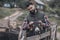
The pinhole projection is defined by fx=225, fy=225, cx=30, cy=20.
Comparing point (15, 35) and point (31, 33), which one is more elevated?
point (31, 33)

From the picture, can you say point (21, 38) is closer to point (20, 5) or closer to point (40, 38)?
point (40, 38)

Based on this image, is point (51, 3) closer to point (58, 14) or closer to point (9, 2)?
point (58, 14)

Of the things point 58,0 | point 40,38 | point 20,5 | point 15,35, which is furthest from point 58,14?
point 40,38

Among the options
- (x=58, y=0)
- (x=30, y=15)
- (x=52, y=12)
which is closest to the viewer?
(x=30, y=15)

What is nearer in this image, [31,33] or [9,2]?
[31,33]

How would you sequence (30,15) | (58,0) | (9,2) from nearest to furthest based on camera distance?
(30,15), (58,0), (9,2)

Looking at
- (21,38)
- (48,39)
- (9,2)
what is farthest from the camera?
(9,2)

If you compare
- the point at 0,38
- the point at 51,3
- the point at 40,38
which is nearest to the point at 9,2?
the point at 51,3

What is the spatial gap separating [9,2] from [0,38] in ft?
71.2

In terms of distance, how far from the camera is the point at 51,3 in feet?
82.1

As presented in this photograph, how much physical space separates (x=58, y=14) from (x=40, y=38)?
19.5 meters

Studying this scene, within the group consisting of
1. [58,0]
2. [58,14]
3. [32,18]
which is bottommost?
[58,14]

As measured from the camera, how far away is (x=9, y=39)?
21.4 ft

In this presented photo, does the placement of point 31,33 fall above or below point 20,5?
above
